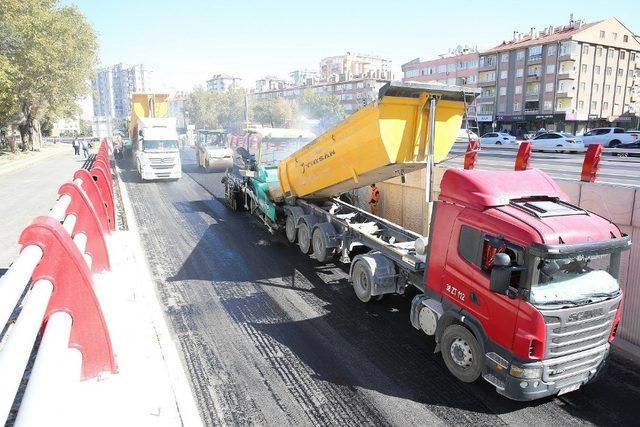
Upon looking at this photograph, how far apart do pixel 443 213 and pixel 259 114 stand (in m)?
76.0

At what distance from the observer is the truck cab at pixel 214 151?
26203mm

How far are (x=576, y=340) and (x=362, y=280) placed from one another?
12.1ft

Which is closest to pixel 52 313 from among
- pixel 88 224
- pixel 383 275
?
pixel 88 224

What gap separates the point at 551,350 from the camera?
483 centimetres

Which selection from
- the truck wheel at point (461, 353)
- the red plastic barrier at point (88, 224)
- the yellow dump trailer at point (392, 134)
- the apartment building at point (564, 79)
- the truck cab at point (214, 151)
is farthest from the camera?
the apartment building at point (564, 79)

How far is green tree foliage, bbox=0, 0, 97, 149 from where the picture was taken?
28.3m

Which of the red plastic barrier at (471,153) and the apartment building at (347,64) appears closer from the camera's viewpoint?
the red plastic barrier at (471,153)

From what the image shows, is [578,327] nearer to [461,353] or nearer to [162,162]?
[461,353]

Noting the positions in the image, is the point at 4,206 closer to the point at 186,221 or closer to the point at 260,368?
the point at 186,221

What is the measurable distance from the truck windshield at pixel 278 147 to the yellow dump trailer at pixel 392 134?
4189 mm

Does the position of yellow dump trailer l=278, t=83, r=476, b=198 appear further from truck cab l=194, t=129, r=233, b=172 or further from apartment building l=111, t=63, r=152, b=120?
apartment building l=111, t=63, r=152, b=120

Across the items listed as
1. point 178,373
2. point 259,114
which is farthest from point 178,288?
point 259,114

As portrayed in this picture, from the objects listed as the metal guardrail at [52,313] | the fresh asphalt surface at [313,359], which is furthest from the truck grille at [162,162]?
the metal guardrail at [52,313]

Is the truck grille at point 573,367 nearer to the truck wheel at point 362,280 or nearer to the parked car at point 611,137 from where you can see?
the truck wheel at point 362,280
